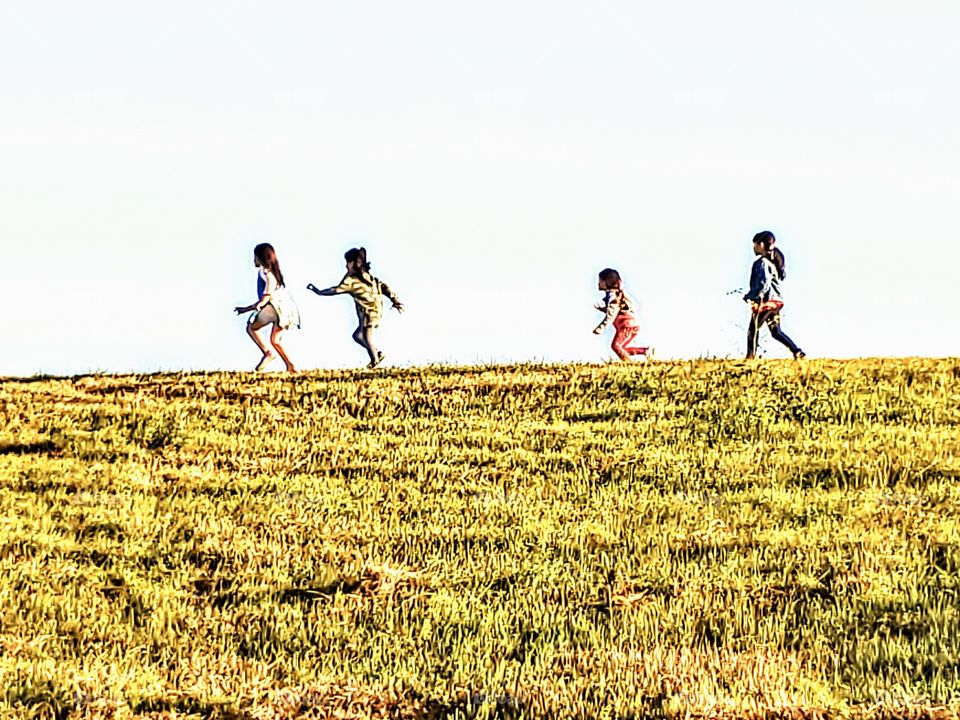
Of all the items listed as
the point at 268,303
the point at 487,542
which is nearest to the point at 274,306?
the point at 268,303

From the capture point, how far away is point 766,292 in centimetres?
2575

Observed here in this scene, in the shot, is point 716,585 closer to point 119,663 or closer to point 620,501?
point 620,501

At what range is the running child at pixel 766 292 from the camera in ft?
84.6

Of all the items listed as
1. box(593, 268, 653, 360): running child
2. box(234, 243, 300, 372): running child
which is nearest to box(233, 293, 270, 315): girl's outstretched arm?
box(234, 243, 300, 372): running child

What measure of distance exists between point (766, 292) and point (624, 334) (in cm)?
246

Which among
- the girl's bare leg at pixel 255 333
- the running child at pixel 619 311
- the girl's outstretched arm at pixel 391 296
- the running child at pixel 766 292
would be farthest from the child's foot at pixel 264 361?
the running child at pixel 766 292

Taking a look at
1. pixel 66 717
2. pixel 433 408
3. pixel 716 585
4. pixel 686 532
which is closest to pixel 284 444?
pixel 433 408

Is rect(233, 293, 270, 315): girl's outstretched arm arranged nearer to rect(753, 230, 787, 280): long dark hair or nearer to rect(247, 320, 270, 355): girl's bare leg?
rect(247, 320, 270, 355): girl's bare leg

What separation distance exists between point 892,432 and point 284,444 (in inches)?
306

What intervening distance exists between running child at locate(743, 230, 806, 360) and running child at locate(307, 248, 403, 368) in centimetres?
565

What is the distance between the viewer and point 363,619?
13.5 meters

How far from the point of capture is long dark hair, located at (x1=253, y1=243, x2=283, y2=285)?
25.4 meters

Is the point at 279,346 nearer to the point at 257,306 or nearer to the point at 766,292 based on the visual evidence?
the point at 257,306

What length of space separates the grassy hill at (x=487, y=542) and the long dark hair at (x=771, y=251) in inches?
73.7
